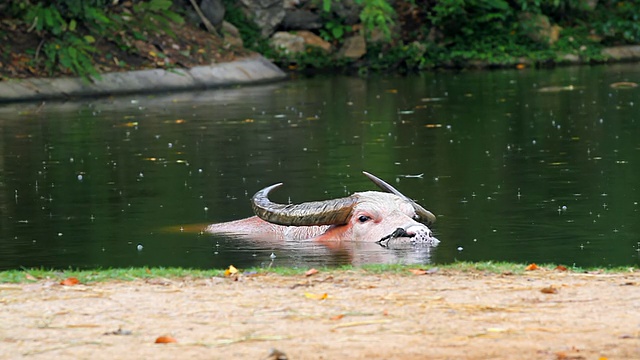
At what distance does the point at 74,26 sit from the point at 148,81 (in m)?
2.30

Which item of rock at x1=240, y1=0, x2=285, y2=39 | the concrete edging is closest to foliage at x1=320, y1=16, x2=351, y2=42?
rock at x1=240, y1=0, x2=285, y2=39

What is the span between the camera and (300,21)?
121 ft

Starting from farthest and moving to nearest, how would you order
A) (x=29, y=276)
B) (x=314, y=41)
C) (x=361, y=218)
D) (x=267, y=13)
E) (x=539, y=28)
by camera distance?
(x=267, y=13)
(x=314, y=41)
(x=539, y=28)
(x=361, y=218)
(x=29, y=276)

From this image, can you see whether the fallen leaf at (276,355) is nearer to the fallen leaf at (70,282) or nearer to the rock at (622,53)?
the fallen leaf at (70,282)

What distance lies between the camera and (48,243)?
469 inches

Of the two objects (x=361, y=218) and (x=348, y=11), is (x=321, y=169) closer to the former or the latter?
(x=361, y=218)

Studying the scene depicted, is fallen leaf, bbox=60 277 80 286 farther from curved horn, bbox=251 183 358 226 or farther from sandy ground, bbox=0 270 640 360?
curved horn, bbox=251 183 358 226

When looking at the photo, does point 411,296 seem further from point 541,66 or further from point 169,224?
point 541,66

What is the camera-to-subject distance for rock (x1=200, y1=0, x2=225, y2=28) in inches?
1388

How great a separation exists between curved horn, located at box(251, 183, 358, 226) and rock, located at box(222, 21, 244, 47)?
2296 centimetres

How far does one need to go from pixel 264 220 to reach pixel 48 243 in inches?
81.1

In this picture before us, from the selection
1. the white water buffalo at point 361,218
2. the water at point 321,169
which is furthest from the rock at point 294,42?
the white water buffalo at point 361,218

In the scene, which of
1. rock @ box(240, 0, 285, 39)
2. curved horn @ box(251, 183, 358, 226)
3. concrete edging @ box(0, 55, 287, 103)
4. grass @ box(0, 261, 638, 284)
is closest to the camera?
grass @ box(0, 261, 638, 284)

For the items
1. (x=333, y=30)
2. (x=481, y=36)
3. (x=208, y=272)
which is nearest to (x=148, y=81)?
(x=333, y=30)
